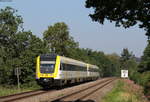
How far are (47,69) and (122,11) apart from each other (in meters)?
20.3

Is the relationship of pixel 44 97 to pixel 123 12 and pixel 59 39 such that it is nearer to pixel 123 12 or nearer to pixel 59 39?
pixel 123 12

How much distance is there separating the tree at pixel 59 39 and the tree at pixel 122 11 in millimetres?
53330


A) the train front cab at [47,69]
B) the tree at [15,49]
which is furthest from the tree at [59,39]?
the train front cab at [47,69]

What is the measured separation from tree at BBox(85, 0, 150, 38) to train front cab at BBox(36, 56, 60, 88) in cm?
1921

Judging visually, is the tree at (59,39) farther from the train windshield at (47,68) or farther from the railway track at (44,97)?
the railway track at (44,97)

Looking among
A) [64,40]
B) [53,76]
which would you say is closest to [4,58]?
[53,76]

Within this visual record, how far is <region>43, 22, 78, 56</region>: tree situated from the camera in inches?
2682

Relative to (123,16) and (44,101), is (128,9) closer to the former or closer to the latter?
(123,16)

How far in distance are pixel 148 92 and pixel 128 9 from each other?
1396 centimetres

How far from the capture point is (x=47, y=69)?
33.7 metres

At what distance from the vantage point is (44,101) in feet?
73.5

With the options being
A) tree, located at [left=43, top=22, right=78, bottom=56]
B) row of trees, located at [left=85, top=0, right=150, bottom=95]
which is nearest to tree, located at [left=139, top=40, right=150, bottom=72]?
tree, located at [left=43, top=22, right=78, bottom=56]

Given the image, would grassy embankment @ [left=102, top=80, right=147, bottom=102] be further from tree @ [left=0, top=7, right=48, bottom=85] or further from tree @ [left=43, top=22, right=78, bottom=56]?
tree @ [left=43, top=22, right=78, bottom=56]

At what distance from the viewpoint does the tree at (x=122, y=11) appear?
13.4 metres
